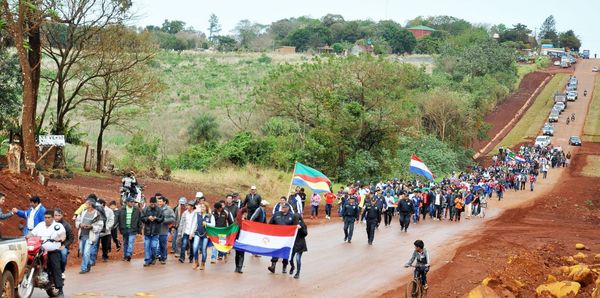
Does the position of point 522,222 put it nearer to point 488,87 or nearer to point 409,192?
point 409,192

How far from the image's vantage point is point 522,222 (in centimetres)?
3794

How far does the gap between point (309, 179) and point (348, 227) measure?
3109 millimetres

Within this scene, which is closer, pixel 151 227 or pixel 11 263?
pixel 11 263

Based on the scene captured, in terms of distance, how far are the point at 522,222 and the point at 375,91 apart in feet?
51.6

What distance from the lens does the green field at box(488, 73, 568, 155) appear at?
8900cm

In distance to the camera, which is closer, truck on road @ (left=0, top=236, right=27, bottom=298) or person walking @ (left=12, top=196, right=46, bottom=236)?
truck on road @ (left=0, top=236, right=27, bottom=298)

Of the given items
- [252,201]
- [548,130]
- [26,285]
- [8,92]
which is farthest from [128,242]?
[548,130]

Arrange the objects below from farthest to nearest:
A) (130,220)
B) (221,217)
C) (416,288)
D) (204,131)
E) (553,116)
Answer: (553,116)
(204,131)
(221,217)
(130,220)
(416,288)

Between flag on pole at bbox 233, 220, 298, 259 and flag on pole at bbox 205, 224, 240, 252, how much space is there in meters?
0.20

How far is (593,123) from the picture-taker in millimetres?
98688

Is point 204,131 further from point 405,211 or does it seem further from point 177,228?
point 177,228

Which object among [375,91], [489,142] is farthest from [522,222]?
[489,142]

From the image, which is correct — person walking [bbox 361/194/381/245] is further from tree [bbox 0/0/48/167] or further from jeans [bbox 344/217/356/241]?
tree [bbox 0/0/48/167]

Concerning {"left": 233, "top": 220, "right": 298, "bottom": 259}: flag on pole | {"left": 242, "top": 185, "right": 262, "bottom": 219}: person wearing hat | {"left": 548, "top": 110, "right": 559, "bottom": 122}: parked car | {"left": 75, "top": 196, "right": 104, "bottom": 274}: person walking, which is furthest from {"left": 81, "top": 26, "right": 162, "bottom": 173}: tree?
{"left": 548, "top": 110, "right": 559, "bottom": 122}: parked car
